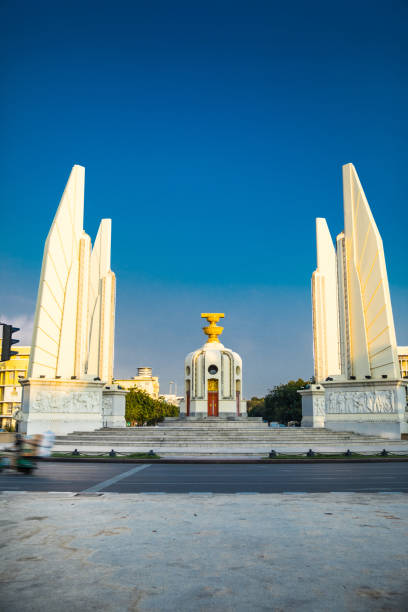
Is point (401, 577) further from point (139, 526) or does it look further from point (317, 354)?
point (317, 354)

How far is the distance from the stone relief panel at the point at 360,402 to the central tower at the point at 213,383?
1485 centimetres

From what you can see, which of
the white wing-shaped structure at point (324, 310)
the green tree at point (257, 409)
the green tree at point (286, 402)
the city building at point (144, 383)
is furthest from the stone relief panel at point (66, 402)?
the city building at point (144, 383)

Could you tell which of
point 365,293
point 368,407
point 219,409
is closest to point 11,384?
point 219,409

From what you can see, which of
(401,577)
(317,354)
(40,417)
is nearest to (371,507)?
(401,577)

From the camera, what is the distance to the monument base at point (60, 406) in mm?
28000

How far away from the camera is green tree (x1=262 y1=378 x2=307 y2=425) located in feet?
183

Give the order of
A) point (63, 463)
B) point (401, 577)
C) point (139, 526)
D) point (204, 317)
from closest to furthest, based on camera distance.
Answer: point (401, 577)
point (139, 526)
point (63, 463)
point (204, 317)

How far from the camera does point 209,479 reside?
12242mm

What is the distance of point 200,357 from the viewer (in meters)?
44.8

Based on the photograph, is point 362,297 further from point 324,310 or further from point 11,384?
point 11,384

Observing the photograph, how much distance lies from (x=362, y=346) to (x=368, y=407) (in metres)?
3.64

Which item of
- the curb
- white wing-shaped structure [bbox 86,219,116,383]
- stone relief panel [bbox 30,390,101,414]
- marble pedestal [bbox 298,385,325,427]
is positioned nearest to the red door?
white wing-shaped structure [bbox 86,219,116,383]

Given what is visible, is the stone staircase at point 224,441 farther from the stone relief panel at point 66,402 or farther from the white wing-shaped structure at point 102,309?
the white wing-shaped structure at point 102,309

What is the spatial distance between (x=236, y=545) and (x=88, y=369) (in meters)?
34.0
